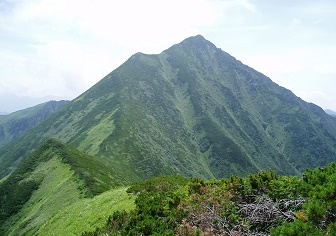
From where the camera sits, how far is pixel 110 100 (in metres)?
161

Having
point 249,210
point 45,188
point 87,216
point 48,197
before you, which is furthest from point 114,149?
Answer: point 249,210

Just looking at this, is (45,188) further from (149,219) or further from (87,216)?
(149,219)

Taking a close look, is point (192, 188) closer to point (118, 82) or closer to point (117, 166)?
point (117, 166)

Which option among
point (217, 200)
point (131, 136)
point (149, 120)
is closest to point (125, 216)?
point (217, 200)

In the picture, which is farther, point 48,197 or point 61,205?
point 48,197

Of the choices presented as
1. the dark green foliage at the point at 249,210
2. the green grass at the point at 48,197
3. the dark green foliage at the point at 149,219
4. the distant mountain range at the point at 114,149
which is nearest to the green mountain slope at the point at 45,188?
the green grass at the point at 48,197

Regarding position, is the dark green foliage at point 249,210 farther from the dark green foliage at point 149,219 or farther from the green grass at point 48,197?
the green grass at point 48,197

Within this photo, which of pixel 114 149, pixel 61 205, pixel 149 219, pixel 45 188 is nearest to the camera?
pixel 149 219

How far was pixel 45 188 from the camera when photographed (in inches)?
1764

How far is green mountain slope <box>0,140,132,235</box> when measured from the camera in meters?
36.2

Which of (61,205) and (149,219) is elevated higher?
(149,219)

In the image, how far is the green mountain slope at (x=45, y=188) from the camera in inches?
1427

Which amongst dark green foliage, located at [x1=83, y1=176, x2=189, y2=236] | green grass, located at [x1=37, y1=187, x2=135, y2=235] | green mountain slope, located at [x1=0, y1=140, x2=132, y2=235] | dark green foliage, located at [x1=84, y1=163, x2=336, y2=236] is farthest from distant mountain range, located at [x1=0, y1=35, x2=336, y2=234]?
dark green foliage, located at [x1=84, y1=163, x2=336, y2=236]

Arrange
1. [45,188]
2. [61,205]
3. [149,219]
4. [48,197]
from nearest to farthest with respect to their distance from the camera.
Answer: [149,219]
[61,205]
[48,197]
[45,188]
